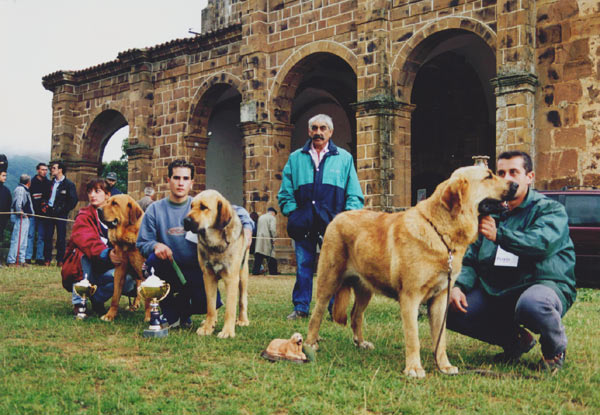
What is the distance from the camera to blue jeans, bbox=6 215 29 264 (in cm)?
1331

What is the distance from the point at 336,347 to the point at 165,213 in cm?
203

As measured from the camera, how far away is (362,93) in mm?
14055

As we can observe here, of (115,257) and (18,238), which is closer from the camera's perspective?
(115,257)

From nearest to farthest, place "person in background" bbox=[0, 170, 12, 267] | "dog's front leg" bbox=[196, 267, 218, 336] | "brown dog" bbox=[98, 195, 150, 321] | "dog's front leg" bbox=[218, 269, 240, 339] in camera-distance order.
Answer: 1. "dog's front leg" bbox=[218, 269, 240, 339]
2. "dog's front leg" bbox=[196, 267, 218, 336]
3. "brown dog" bbox=[98, 195, 150, 321]
4. "person in background" bbox=[0, 170, 12, 267]

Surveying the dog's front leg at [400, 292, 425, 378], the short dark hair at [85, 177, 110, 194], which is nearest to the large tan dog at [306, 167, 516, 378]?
the dog's front leg at [400, 292, 425, 378]

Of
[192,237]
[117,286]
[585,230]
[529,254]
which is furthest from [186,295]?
[585,230]

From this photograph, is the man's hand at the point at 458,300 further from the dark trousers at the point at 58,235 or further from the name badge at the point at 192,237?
the dark trousers at the point at 58,235

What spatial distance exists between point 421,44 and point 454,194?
34.0 ft

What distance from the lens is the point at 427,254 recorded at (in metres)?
3.98

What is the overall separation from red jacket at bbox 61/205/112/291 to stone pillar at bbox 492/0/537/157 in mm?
8015

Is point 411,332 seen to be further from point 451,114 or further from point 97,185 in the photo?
point 451,114

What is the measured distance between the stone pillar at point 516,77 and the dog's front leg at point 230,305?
7.81 metres

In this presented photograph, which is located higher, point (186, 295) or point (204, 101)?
point (204, 101)

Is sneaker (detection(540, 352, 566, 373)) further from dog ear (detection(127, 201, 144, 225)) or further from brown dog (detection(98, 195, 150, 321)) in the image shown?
dog ear (detection(127, 201, 144, 225))
